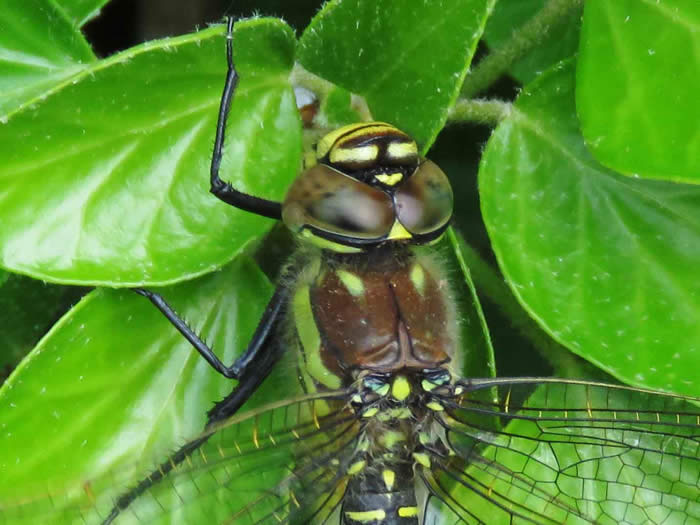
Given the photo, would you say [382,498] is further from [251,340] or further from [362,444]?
[251,340]

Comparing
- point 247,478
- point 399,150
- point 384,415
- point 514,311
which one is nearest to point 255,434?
point 247,478

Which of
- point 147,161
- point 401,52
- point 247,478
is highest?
point 401,52

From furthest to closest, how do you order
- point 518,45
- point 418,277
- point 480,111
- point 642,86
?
1. point 518,45
2. point 480,111
3. point 418,277
4. point 642,86

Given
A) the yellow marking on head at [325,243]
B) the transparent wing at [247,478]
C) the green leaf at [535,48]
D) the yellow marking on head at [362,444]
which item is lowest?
the transparent wing at [247,478]

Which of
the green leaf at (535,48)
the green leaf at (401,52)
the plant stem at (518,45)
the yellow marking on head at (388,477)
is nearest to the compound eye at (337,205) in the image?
the green leaf at (401,52)

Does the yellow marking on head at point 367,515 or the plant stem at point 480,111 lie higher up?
the plant stem at point 480,111

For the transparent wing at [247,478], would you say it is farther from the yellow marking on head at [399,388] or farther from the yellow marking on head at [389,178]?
the yellow marking on head at [389,178]
